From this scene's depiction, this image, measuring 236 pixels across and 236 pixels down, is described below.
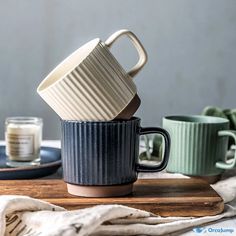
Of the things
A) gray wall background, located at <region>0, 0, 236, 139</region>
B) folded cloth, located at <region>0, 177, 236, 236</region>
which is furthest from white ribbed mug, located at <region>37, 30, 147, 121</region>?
gray wall background, located at <region>0, 0, 236, 139</region>

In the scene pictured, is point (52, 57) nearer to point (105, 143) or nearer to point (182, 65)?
point (182, 65)

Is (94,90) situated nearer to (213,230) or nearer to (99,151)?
(99,151)

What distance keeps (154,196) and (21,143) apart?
0.25 m

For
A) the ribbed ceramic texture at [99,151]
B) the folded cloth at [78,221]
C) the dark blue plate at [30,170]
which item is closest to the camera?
the folded cloth at [78,221]

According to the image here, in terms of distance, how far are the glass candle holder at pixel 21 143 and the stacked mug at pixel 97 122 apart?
18cm

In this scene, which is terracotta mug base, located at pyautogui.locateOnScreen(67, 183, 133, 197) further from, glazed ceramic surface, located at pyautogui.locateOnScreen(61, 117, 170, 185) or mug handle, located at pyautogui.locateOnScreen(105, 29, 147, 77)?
mug handle, located at pyautogui.locateOnScreen(105, 29, 147, 77)

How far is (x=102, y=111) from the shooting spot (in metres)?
0.60

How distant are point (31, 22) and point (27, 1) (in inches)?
2.3

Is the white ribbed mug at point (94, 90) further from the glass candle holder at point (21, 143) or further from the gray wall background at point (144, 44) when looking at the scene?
the gray wall background at point (144, 44)

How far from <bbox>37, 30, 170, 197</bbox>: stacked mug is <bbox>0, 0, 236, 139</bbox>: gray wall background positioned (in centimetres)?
109

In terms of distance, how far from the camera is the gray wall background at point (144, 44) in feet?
5.57

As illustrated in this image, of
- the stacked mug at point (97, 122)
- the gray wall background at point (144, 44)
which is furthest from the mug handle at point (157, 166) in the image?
the gray wall background at point (144, 44)

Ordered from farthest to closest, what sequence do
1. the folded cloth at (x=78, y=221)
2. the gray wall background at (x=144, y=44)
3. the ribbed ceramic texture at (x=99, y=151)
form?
the gray wall background at (x=144, y=44), the ribbed ceramic texture at (x=99, y=151), the folded cloth at (x=78, y=221)

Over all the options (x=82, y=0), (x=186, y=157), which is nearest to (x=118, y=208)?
(x=186, y=157)
